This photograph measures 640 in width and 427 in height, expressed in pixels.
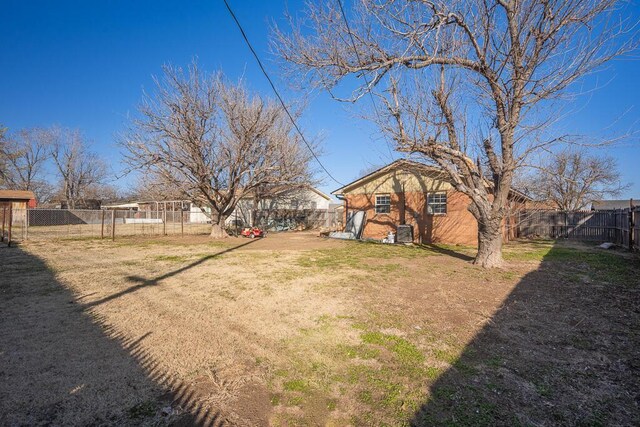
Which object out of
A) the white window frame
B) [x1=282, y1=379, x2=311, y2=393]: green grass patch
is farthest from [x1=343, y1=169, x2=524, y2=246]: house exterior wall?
[x1=282, y1=379, x2=311, y2=393]: green grass patch

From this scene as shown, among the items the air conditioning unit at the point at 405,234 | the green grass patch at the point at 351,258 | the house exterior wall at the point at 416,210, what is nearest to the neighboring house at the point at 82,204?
the house exterior wall at the point at 416,210

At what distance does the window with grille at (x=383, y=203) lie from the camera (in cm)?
1731

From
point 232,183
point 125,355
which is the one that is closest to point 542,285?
point 125,355

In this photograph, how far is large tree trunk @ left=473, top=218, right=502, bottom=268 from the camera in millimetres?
8575

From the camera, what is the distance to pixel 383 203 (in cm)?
1752

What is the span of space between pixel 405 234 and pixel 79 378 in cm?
1387

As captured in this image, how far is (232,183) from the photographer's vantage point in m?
16.3

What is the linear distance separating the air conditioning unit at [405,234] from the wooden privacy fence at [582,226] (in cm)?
482

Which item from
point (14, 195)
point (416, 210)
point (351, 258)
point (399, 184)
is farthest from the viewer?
point (14, 195)

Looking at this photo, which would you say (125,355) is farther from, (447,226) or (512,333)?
(447,226)

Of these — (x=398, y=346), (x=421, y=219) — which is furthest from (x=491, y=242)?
(x=421, y=219)

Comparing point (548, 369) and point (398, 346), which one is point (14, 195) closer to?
point (398, 346)

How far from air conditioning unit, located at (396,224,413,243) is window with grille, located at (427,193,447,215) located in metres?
1.64

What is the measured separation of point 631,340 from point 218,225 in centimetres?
1660
